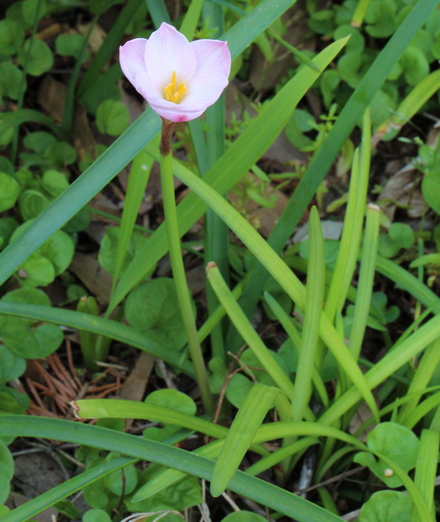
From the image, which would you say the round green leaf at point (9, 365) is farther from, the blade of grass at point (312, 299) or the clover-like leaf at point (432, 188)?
the clover-like leaf at point (432, 188)

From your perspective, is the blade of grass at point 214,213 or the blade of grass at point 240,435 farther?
the blade of grass at point 214,213

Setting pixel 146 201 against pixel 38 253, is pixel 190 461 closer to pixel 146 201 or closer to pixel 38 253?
pixel 38 253

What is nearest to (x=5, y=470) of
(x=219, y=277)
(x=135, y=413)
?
(x=135, y=413)

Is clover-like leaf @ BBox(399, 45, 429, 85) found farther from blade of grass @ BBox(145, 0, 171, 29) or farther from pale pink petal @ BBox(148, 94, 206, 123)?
pale pink petal @ BBox(148, 94, 206, 123)

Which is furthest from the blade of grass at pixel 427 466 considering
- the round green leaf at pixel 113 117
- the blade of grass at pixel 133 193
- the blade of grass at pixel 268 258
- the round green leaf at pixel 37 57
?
the round green leaf at pixel 37 57

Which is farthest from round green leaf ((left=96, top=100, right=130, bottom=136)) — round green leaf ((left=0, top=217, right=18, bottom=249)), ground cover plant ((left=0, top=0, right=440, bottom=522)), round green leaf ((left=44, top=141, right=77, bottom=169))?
round green leaf ((left=0, top=217, right=18, bottom=249))
